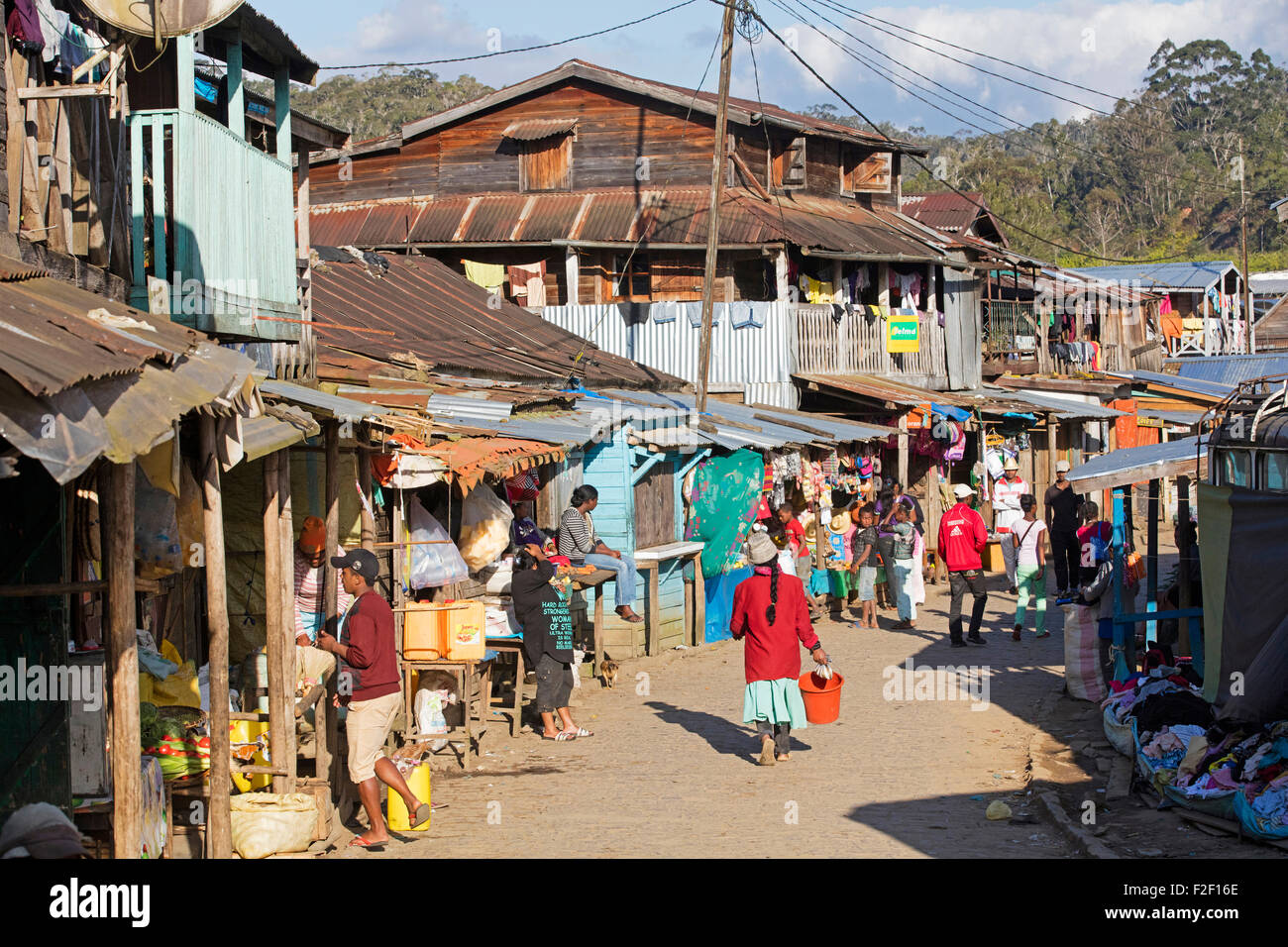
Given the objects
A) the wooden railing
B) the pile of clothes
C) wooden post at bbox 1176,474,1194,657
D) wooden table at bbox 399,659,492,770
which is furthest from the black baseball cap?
the wooden railing

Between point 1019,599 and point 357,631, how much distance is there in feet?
33.9

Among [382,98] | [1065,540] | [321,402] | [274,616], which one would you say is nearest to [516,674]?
[321,402]

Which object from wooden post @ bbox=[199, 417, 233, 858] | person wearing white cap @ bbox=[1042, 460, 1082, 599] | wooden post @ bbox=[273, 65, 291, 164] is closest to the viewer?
wooden post @ bbox=[199, 417, 233, 858]

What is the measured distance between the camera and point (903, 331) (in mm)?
27344

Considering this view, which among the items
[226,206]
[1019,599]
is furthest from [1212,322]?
[226,206]

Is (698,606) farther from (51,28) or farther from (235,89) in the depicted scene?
(51,28)

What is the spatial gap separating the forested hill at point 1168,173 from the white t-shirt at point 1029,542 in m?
45.0

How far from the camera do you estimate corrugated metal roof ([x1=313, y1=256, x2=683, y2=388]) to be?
16.9m

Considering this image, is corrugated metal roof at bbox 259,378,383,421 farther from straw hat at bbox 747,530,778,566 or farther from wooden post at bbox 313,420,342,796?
straw hat at bbox 747,530,778,566

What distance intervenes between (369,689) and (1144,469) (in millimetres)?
6496

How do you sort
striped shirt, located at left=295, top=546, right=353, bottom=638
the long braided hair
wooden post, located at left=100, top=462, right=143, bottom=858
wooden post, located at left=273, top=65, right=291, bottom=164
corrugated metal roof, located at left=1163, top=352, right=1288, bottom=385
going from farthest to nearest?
corrugated metal roof, located at left=1163, top=352, right=1288, bottom=385 → wooden post, located at left=273, top=65, right=291, bottom=164 → the long braided hair → striped shirt, located at left=295, top=546, right=353, bottom=638 → wooden post, located at left=100, top=462, right=143, bottom=858

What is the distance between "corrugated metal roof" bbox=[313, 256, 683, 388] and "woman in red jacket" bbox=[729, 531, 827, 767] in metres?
6.44

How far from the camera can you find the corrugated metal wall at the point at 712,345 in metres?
24.6

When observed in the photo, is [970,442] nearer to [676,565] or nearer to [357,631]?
[676,565]
